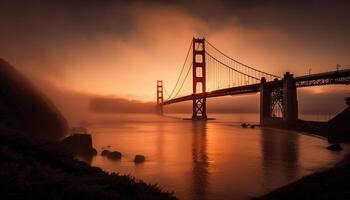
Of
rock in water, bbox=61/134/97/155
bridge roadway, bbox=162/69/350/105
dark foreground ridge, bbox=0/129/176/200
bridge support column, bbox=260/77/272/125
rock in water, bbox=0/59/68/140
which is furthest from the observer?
bridge support column, bbox=260/77/272/125

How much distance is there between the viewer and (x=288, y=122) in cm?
5744

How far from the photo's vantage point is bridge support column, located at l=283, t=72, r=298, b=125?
190 ft

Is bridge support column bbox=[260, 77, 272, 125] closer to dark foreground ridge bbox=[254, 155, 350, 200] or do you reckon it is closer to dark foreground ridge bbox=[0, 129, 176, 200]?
dark foreground ridge bbox=[254, 155, 350, 200]

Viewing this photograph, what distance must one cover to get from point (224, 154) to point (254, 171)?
8.82 m

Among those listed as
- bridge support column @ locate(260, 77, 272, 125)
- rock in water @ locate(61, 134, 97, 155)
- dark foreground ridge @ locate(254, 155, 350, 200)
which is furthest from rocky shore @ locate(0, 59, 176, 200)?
bridge support column @ locate(260, 77, 272, 125)

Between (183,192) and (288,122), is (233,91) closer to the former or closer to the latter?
(288,122)

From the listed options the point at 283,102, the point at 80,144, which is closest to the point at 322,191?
the point at 80,144

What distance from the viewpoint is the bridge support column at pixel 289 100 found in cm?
5781

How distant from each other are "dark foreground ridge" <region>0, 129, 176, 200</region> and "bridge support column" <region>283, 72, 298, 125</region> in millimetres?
50783

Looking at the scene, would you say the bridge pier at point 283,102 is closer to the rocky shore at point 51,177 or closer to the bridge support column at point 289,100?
the bridge support column at point 289,100

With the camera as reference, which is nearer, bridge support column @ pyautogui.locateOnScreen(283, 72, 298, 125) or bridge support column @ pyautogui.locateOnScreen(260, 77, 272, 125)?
bridge support column @ pyautogui.locateOnScreen(283, 72, 298, 125)

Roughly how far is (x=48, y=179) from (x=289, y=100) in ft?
179

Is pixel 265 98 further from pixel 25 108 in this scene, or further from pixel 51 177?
pixel 51 177

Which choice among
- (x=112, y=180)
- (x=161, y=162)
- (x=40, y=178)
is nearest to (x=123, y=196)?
(x=112, y=180)
